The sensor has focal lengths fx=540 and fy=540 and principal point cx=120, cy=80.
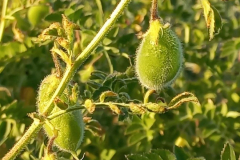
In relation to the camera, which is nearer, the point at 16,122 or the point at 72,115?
the point at 72,115

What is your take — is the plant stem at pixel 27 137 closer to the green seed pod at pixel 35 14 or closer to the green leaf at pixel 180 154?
the green leaf at pixel 180 154

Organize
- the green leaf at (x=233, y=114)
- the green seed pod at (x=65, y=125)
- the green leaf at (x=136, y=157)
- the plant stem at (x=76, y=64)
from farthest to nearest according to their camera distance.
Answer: the green leaf at (x=233, y=114) < the green leaf at (x=136, y=157) < the green seed pod at (x=65, y=125) < the plant stem at (x=76, y=64)

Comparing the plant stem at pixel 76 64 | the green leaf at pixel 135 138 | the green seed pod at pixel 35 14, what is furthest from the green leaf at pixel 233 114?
the plant stem at pixel 76 64

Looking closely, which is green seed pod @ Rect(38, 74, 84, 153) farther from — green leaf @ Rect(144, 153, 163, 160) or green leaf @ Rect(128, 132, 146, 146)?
green leaf @ Rect(128, 132, 146, 146)

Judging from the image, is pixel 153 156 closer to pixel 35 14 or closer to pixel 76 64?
pixel 76 64

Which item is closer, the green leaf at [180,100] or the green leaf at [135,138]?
the green leaf at [180,100]

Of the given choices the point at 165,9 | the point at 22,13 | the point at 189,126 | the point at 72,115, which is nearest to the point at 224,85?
the point at 189,126

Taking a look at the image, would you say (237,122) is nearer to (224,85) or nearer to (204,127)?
(204,127)
